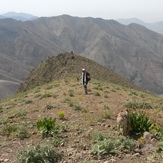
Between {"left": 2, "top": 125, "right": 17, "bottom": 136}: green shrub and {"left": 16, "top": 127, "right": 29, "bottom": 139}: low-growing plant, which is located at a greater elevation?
{"left": 16, "top": 127, "right": 29, "bottom": 139}: low-growing plant

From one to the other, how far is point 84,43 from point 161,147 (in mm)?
194018

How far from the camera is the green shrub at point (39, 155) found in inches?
262

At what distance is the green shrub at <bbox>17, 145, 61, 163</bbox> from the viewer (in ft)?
21.8

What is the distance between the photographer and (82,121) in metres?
10.5

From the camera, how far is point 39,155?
6750mm

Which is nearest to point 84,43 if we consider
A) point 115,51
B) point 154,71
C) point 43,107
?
point 115,51

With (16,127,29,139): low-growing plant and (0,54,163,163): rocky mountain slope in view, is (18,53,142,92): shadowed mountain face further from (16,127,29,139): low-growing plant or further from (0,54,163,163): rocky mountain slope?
(16,127,29,139): low-growing plant

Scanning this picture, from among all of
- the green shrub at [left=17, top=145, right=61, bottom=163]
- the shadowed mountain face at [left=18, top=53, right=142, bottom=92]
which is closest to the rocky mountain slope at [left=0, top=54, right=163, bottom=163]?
the green shrub at [left=17, top=145, right=61, bottom=163]

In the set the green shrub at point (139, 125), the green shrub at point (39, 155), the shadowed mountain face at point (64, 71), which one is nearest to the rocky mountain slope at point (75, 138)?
the green shrub at point (39, 155)

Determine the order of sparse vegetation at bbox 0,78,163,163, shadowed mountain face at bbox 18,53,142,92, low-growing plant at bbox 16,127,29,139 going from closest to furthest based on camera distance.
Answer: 1. sparse vegetation at bbox 0,78,163,163
2. low-growing plant at bbox 16,127,29,139
3. shadowed mountain face at bbox 18,53,142,92

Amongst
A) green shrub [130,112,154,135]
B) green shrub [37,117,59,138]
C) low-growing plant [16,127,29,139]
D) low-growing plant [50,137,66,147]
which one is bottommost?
low-growing plant [16,127,29,139]

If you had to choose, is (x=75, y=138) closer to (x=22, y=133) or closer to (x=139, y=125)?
(x=22, y=133)

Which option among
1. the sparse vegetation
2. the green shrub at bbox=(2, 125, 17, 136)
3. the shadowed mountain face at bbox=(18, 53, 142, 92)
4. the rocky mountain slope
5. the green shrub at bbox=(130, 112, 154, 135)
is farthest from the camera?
the shadowed mountain face at bbox=(18, 53, 142, 92)

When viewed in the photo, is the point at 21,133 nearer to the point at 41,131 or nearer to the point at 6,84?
the point at 41,131
